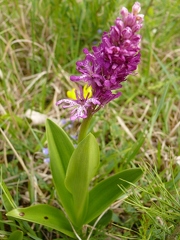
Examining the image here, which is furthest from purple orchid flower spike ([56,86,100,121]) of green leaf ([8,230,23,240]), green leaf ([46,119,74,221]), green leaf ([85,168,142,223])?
green leaf ([8,230,23,240])

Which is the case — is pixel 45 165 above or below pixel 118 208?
above

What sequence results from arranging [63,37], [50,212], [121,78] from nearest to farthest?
1. [121,78]
2. [50,212]
3. [63,37]

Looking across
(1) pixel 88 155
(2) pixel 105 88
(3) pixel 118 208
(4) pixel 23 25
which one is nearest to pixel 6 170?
(3) pixel 118 208

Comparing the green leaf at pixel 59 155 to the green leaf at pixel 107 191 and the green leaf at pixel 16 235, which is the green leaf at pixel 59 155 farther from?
the green leaf at pixel 16 235

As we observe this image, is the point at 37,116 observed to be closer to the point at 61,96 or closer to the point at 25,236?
the point at 61,96

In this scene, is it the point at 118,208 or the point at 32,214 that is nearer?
the point at 32,214

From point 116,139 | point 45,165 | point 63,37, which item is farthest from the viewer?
point 63,37

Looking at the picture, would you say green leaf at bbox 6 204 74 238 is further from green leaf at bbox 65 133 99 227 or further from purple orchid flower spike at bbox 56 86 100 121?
purple orchid flower spike at bbox 56 86 100 121
